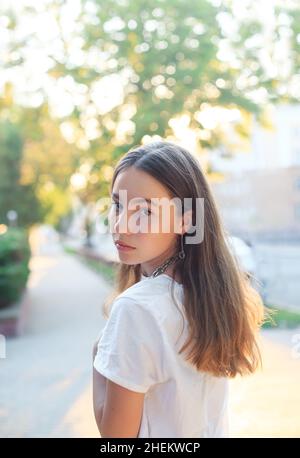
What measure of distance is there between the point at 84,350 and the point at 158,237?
4110mm

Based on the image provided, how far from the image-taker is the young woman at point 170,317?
28.0 inches

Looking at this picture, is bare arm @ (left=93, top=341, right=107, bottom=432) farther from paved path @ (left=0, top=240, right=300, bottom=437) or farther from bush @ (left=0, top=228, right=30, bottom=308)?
bush @ (left=0, top=228, right=30, bottom=308)

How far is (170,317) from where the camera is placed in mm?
733

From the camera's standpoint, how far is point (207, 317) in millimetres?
774

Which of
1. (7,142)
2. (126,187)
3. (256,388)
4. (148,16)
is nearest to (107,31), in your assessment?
(148,16)

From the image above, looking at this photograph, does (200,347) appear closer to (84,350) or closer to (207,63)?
(207,63)

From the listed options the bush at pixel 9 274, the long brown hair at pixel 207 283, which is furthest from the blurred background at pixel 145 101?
the long brown hair at pixel 207 283

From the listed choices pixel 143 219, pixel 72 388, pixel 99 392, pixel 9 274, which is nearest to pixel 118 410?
pixel 99 392

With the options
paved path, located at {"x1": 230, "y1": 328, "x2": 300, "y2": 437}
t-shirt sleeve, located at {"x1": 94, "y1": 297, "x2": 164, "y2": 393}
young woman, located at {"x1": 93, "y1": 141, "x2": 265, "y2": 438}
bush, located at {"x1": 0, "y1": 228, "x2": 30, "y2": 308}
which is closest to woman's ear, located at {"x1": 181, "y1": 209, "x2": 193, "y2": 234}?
young woman, located at {"x1": 93, "y1": 141, "x2": 265, "y2": 438}

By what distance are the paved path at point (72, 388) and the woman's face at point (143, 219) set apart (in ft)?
6.24

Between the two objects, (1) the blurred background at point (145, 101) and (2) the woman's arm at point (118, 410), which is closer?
(2) the woman's arm at point (118, 410)

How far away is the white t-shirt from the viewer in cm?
70

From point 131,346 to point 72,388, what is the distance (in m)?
2.94

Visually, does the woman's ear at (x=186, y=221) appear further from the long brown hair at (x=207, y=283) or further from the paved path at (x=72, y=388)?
the paved path at (x=72, y=388)
